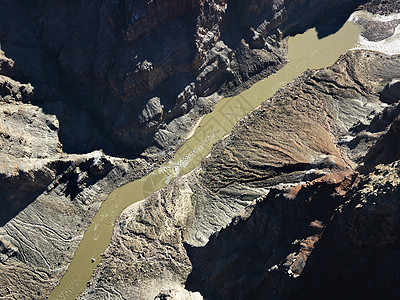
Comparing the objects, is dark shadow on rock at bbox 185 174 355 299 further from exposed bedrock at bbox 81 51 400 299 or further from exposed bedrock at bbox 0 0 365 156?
exposed bedrock at bbox 0 0 365 156

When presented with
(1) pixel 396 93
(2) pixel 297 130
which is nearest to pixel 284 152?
(2) pixel 297 130

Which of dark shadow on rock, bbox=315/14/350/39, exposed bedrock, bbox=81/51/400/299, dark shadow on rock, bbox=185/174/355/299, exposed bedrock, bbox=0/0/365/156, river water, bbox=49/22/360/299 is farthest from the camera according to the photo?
dark shadow on rock, bbox=315/14/350/39

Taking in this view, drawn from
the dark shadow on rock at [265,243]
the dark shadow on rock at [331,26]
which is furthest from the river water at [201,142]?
the dark shadow on rock at [265,243]

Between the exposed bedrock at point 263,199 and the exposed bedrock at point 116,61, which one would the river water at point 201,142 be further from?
the exposed bedrock at point 116,61

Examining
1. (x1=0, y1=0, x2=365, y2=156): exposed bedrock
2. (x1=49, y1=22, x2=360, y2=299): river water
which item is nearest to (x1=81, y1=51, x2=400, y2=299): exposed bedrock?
(x1=49, y1=22, x2=360, y2=299): river water

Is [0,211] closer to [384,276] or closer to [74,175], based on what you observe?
[74,175]
